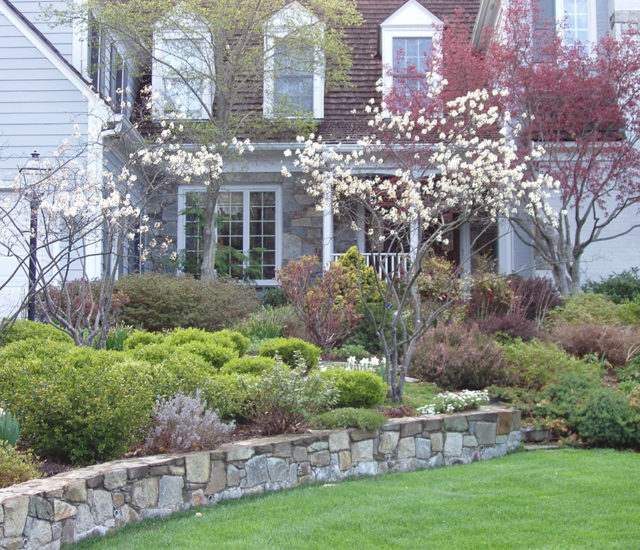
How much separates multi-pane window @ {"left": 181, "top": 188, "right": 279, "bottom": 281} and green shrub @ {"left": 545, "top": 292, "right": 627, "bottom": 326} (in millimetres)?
5548

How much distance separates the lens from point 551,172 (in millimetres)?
10789

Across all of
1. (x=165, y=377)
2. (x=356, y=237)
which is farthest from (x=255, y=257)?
(x=165, y=377)

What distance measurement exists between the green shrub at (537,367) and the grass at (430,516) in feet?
6.53

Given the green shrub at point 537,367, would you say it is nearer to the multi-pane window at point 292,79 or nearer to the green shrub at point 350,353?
the green shrub at point 350,353

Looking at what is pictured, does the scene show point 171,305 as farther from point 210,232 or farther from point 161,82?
point 161,82

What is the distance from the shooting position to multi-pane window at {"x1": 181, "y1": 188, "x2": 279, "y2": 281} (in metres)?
13.2

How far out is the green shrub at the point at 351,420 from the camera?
5582 mm

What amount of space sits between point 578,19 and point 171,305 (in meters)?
8.77

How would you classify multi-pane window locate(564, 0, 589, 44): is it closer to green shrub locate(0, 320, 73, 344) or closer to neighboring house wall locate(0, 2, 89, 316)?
neighboring house wall locate(0, 2, 89, 316)

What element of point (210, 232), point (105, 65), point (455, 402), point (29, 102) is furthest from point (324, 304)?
point (105, 65)

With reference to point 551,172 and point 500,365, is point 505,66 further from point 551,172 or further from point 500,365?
point 500,365

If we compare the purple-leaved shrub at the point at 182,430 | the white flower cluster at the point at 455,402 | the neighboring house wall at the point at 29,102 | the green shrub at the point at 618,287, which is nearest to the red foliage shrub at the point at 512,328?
the white flower cluster at the point at 455,402

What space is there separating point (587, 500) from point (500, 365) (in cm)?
288

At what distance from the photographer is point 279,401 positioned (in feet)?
17.7
